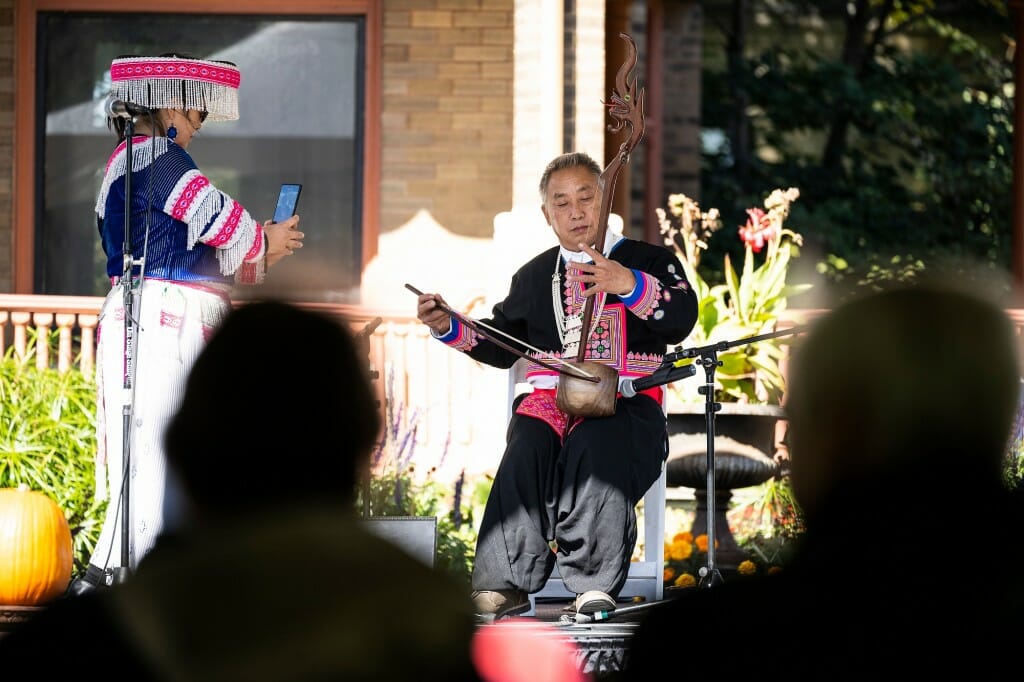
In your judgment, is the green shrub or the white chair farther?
the green shrub

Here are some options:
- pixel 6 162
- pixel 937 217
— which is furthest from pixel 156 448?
pixel 937 217

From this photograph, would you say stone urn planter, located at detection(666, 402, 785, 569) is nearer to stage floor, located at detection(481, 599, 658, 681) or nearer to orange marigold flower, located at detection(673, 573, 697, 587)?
orange marigold flower, located at detection(673, 573, 697, 587)

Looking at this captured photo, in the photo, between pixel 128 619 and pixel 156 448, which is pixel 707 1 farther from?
pixel 128 619

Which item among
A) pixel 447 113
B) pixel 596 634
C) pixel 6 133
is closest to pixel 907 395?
pixel 596 634

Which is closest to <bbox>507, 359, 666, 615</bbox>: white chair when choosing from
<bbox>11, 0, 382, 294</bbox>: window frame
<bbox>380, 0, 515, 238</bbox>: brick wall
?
<bbox>380, 0, 515, 238</bbox>: brick wall

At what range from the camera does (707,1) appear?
17219 mm

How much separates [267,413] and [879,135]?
14467mm

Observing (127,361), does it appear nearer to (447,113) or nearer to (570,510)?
(570,510)

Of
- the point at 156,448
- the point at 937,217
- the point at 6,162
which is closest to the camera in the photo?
the point at 156,448

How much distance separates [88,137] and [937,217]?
8769 millimetres

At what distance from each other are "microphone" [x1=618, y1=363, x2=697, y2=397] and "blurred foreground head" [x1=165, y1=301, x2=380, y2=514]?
3153mm

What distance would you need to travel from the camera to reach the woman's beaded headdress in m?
5.31

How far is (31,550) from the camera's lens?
19.3 ft

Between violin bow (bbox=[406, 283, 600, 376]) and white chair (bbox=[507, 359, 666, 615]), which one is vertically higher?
violin bow (bbox=[406, 283, 600, 376])
